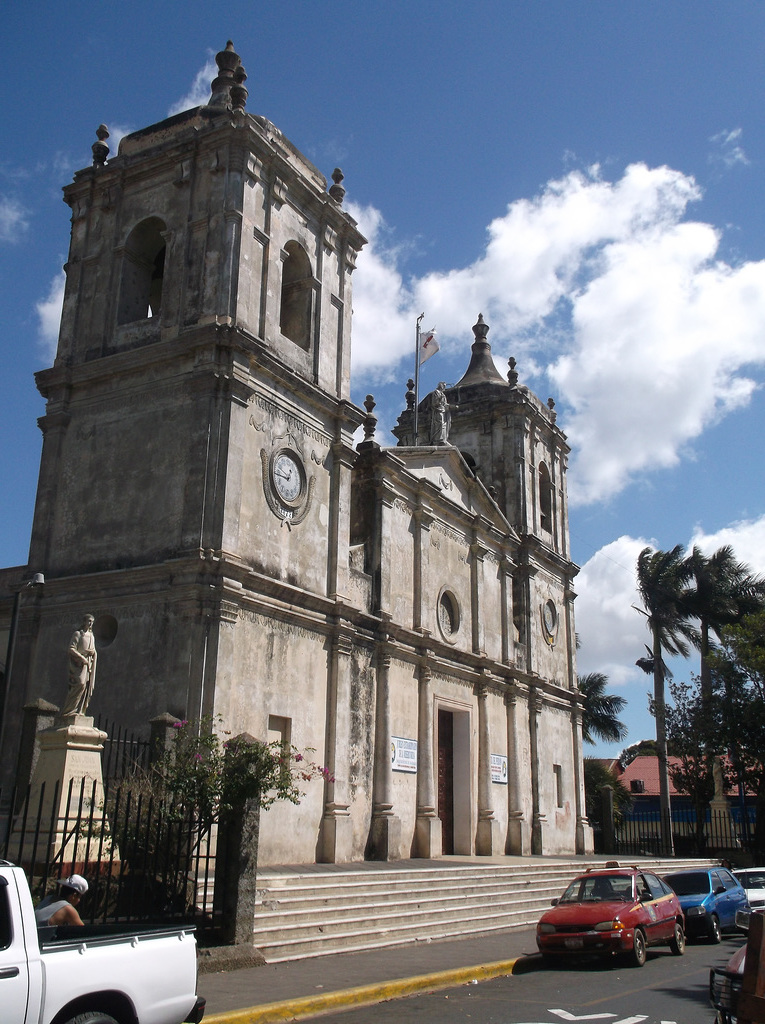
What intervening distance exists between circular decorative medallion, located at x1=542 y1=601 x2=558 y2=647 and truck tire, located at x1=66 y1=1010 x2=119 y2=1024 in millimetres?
27493

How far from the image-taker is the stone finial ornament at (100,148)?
74.5 ft

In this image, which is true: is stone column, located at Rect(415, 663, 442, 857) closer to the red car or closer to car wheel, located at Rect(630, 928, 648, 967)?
the red car

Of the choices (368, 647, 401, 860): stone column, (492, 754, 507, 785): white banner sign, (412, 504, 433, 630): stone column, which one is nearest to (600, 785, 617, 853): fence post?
(492, 754, 507, 785): white banner sign

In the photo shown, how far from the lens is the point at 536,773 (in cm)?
2983

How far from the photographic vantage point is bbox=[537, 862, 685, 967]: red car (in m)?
12.7

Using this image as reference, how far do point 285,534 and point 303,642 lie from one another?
2.28 metres

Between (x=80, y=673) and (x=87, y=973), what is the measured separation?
856 cm

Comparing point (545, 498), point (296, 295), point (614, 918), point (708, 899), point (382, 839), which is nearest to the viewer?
point (614, 918)

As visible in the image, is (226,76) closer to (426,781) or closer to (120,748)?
(120,748)

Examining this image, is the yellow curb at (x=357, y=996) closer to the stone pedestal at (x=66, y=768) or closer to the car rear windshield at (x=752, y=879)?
the stone pedestal at (x=66, y=768)

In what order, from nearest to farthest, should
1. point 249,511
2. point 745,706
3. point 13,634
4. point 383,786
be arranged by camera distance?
point 249,511 → point 13,634 → point 383,786 → point 745,706

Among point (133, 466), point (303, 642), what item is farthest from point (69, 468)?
point (303, 642)

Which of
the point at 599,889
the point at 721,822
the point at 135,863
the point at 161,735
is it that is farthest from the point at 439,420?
the point at 721,822

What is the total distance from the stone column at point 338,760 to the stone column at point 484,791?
7.14 meters
